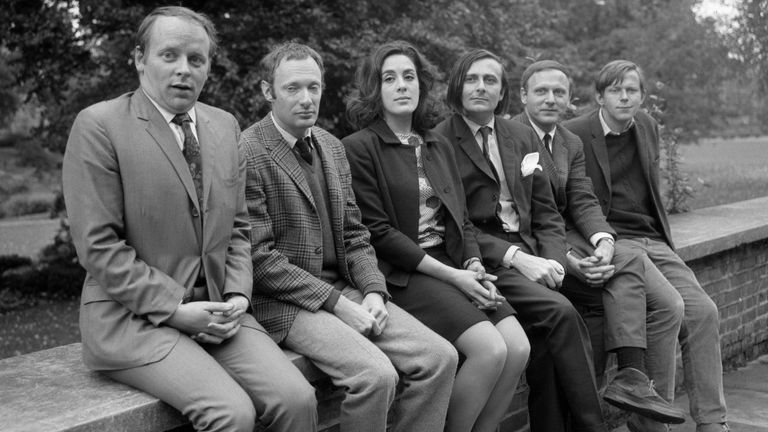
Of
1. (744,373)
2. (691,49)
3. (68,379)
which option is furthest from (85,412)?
(691,49)

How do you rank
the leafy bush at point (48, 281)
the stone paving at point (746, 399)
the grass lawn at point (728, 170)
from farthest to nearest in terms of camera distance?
the grass lawn at point (728, 170) → the leafy bush at point (48, 281) → the stone paving at point (746, 399)

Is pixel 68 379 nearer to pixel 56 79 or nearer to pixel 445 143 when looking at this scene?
pixel 445 143

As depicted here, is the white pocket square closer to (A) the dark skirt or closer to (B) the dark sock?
(A) the dark skirt

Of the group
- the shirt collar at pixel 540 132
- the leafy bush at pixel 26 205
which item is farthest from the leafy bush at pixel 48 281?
the leafy bush at pixel 26 205

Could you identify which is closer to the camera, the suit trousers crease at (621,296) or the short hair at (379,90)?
the short hair at (379,90)

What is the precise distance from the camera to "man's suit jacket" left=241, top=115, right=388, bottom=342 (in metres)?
3.68

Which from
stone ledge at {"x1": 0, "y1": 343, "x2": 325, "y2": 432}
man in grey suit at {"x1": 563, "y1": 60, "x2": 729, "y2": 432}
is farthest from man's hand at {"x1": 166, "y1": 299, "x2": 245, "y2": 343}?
man in grey suit at {"x1": 563, "y1": 60, "x2": 729, "y2": 432}

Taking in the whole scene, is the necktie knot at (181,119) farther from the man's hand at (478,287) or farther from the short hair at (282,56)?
the man's hand at (478,287)

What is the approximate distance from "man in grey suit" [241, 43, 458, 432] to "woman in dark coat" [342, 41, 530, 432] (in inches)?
7.3

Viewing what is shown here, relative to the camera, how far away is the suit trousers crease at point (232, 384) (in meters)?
2.96

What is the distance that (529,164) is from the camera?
4.83 metres

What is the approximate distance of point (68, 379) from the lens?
3.23 metres

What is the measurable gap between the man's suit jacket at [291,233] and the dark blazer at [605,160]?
6.36 feet

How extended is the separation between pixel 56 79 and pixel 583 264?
9165 millimetres
